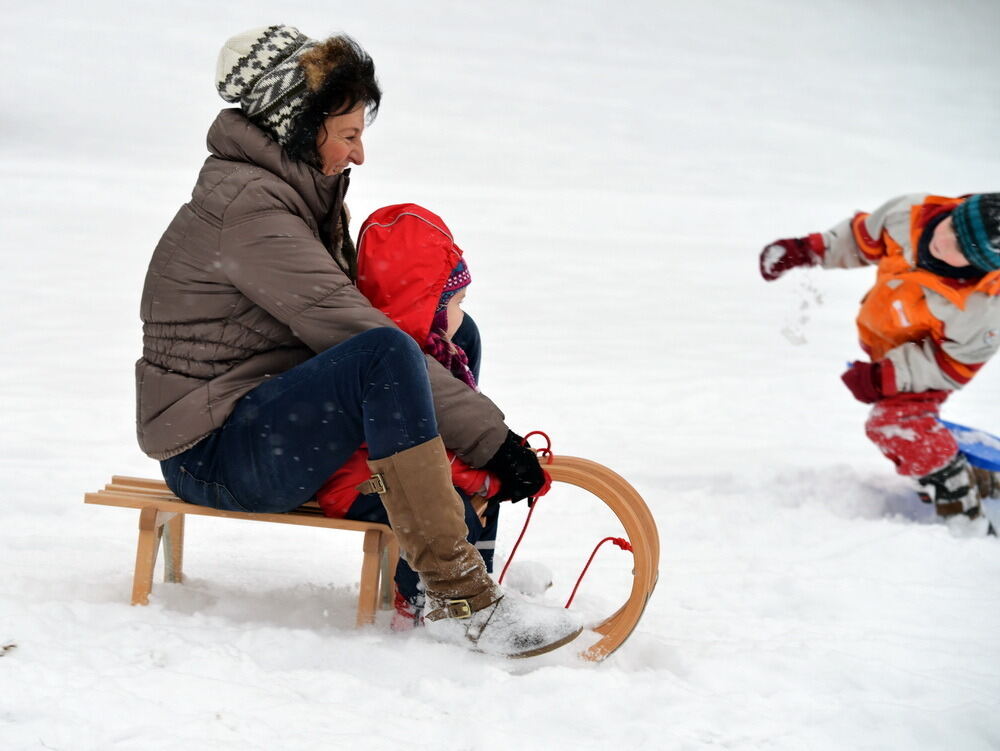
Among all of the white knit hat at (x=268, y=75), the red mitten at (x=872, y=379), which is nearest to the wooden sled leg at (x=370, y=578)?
the white knit hat at (x=268, y=75)

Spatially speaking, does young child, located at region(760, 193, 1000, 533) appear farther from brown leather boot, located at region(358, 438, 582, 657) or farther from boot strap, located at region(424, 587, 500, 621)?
boot strap, located at region(424, 587, 500, 621)

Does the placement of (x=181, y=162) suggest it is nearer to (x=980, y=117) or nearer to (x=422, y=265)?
(x=422, y=265)

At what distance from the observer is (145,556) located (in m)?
2.48

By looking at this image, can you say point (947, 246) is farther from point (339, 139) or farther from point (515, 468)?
point (339, 139)

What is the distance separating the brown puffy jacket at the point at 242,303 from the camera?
2279 millimetres

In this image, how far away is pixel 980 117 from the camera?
22.5 metres

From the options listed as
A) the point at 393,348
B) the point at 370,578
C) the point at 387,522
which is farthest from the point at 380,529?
the point at 393,348

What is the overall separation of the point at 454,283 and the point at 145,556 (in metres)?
0.99

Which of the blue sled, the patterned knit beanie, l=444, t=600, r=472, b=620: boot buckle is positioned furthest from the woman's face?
the blue sled

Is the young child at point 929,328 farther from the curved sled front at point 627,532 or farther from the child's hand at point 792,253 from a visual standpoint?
the curved sled front at point 627,532

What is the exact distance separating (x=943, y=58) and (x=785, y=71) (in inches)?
204

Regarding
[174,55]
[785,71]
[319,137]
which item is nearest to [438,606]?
[319,137]

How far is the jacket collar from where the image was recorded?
7.73 ft

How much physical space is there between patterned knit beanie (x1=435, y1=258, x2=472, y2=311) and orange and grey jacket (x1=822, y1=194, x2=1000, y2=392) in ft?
7.24
